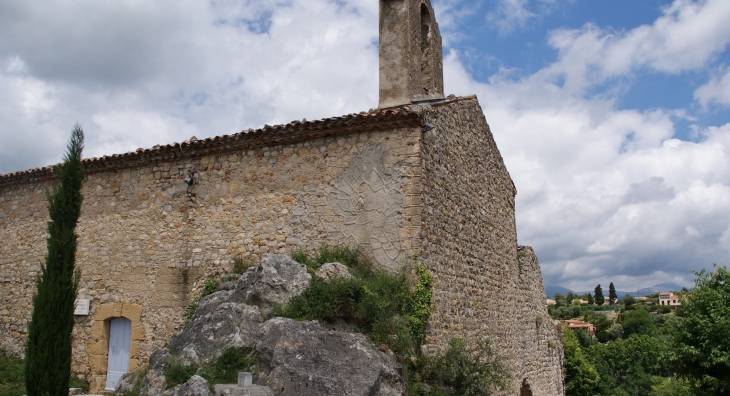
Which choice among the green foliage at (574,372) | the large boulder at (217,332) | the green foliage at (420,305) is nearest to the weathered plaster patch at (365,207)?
the green foliage at (420,305)

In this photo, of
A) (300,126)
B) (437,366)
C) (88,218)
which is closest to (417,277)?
(437,366)

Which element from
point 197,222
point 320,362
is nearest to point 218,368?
point 320,362

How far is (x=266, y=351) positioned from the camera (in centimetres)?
732

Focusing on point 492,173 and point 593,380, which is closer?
point 492,173

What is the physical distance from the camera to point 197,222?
11.5 m

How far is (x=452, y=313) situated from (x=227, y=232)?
4.73 meters

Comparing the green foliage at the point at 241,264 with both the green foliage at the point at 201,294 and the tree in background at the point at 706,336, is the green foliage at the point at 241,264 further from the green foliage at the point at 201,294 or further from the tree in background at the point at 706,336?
the tree in background at the point at 706,336

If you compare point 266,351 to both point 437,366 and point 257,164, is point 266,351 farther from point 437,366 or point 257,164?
point 257,164

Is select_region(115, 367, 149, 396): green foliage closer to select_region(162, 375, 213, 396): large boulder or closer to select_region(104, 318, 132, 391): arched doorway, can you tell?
select_region(162, 375, 213, 396): large boulder

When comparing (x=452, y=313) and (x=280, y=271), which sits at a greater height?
(x=280, y=271)

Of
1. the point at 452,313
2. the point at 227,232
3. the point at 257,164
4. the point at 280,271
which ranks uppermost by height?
the point at 257,164

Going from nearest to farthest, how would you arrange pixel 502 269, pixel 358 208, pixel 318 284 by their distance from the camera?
pixel 318 284, pixel 358 208, pixel 502 269

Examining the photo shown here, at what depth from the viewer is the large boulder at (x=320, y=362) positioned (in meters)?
6.80

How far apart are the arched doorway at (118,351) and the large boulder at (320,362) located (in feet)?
18.8
